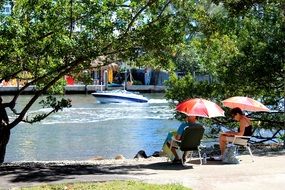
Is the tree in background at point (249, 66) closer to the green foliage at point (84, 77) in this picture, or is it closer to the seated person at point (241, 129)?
the green foliage at point (84, 77)

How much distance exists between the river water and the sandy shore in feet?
32.5

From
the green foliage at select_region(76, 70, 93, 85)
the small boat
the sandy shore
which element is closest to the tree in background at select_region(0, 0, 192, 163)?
the green foliage at select_region(76, 70, 93, 85)

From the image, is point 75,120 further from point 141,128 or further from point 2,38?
point 2,38

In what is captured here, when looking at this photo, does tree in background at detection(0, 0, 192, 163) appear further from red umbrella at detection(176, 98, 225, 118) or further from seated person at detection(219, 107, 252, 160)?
seated person at detection(219, 107, 252, 160)

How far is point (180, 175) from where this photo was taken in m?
10.6

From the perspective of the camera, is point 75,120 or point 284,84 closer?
point 284,84

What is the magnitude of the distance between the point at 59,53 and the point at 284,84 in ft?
27.2

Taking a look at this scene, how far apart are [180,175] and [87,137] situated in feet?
74.8

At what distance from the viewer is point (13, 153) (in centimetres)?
2652

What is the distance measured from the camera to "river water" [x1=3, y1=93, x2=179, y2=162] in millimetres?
26539

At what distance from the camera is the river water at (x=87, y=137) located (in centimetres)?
2654

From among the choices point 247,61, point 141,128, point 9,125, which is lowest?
point 141,128

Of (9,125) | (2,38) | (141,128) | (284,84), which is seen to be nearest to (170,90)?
(284,84)

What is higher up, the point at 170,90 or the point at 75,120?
the point at 170,90
